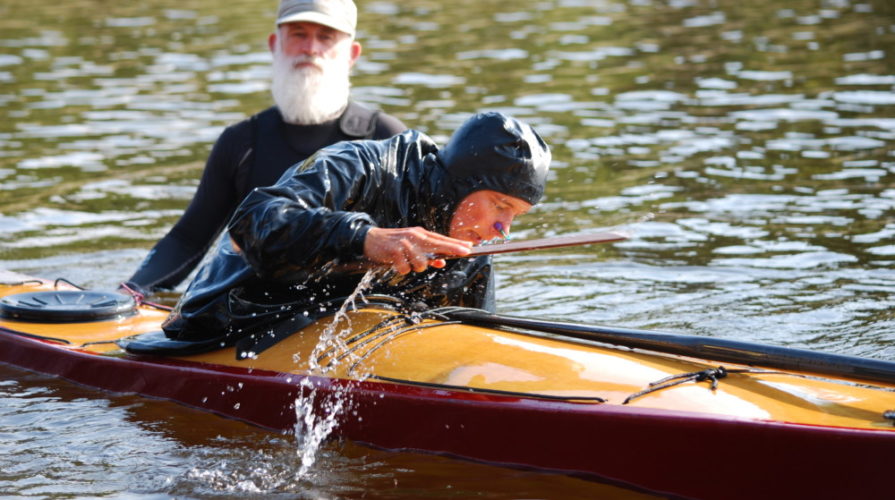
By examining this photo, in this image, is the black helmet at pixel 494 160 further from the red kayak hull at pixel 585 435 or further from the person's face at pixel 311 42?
the person's face at pixel 311 42

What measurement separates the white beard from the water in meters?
1.30

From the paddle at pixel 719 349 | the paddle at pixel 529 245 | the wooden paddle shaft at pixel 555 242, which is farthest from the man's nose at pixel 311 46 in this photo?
the wooden paddle shaft at pixel 555 242

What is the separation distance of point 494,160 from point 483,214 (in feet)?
0.64

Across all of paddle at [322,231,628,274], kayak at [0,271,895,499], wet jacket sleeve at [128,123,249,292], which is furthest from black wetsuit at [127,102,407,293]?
paddle at [322,231,628,274]

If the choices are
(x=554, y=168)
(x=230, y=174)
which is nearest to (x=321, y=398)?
(x=230, y=174)

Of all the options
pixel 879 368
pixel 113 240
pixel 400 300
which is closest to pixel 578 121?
pixel 113 240

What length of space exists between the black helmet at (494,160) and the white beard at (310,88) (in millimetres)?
2067

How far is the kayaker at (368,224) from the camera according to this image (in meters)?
3.67

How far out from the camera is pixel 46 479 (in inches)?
156

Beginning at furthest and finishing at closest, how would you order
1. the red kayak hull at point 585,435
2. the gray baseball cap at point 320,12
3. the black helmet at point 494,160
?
the gray baseball cap at point 320,12 → the black helmet at point 494,160 → the red kayak hull at point 585,435

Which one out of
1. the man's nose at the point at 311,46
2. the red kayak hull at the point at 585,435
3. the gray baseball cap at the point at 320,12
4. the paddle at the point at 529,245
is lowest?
the red kayak hull at the point at 585,435

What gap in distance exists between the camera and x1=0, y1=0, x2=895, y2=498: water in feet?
13.8

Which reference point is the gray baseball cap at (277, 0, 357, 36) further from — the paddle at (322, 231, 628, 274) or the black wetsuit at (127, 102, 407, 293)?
the paddle at (322, 231, 628, 274)

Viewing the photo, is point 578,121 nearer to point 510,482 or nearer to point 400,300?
point 400,300
